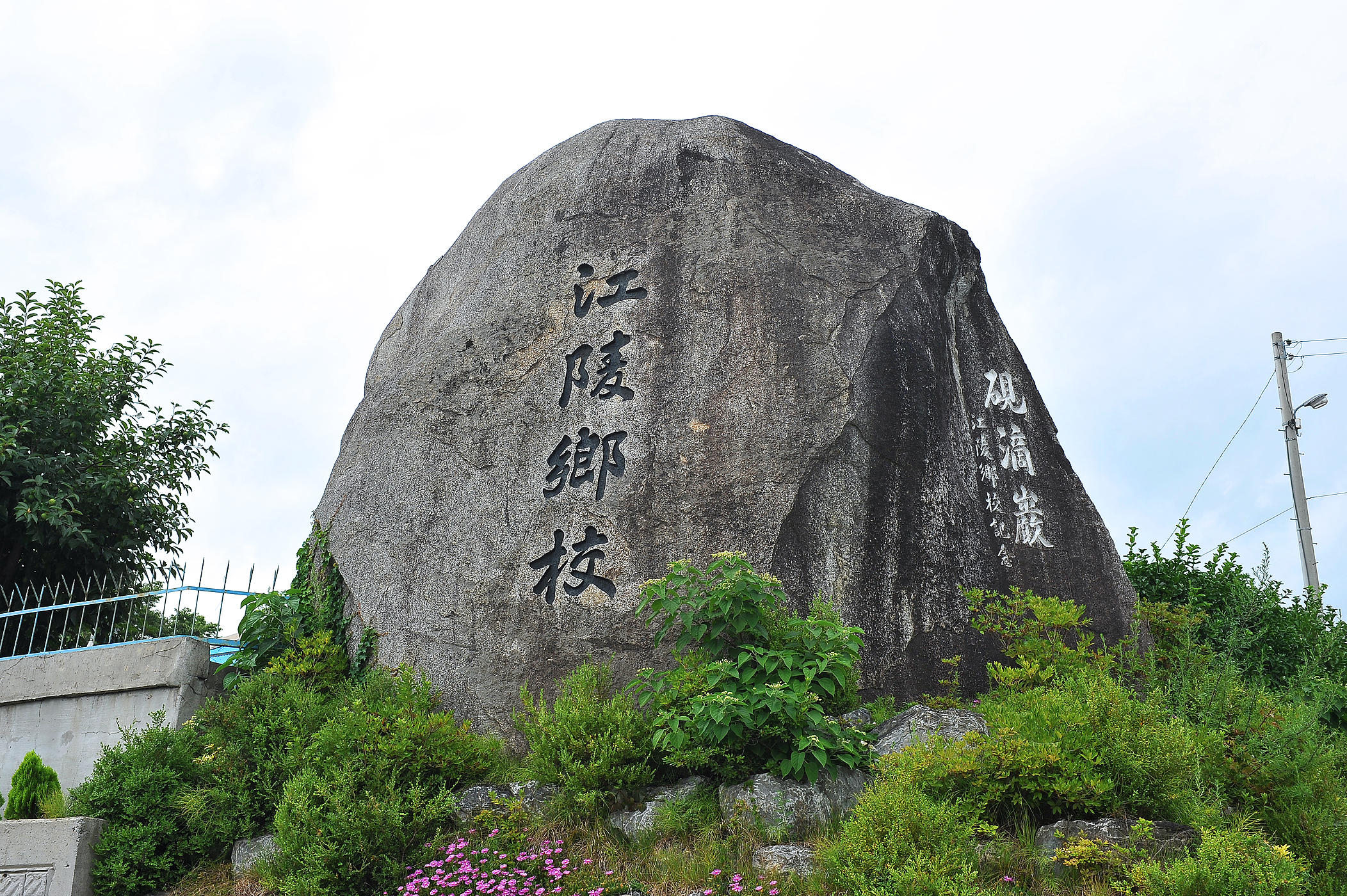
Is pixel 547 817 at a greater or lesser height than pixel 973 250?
lesser

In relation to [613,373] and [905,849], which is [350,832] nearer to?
[905,849]

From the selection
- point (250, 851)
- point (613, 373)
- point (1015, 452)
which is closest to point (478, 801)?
point (250, 851)

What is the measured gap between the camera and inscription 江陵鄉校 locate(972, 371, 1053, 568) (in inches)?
293

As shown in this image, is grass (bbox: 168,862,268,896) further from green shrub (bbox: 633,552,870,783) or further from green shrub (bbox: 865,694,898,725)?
green shrub (bbox: 865,694,898,725)

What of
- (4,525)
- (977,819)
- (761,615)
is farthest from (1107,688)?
(4,525)

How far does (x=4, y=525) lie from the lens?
11.3 m

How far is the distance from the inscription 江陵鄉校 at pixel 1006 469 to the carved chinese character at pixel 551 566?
3288 mm

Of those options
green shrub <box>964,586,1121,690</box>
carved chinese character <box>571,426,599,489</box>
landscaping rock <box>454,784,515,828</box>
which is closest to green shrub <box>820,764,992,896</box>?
green shrub <box>964,586,1121,690</box>

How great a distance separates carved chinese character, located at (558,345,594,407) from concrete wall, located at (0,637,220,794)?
3.42 meters

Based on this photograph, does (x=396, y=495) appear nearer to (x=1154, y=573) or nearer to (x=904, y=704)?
(x=904, y=704)

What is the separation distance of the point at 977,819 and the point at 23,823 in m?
6.11

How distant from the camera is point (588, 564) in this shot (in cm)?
663

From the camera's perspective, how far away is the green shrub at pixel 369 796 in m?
5.23

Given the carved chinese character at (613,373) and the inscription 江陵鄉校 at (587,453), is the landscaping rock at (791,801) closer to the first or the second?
the inscription 江陵鄉校 at (587,453)
